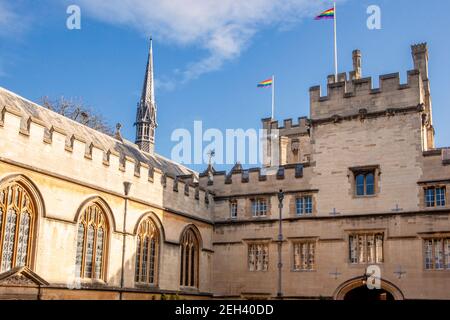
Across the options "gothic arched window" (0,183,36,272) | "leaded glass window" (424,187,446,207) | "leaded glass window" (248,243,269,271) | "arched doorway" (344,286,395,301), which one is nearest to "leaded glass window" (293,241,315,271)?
"leaded glass window" (248,243,269,271)

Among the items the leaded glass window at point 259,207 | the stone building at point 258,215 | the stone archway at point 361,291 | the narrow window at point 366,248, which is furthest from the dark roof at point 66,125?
the stone archway at point 361,291

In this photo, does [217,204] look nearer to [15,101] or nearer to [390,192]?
[390,192]

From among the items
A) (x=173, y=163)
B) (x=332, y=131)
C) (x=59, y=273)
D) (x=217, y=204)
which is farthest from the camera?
(x=173, y=163)

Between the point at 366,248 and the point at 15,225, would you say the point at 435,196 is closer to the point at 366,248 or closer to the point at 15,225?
the point at 366,248

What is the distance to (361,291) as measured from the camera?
24969mm

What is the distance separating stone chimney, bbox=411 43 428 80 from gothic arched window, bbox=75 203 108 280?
772 inches

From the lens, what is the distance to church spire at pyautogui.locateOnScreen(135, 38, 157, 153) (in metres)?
53.6

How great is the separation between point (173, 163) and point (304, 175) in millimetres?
10905

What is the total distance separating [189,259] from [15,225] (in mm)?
9628

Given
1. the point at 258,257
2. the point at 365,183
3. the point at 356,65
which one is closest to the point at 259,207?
the point at 258,257

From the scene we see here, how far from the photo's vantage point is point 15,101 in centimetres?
2112

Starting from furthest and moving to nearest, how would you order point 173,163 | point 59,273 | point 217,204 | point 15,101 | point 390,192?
1. point 173,163
2. point 217,204
3. point 390,192
4. point 15,101
5. point 59,273

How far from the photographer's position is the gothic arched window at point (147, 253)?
21.6 meters
